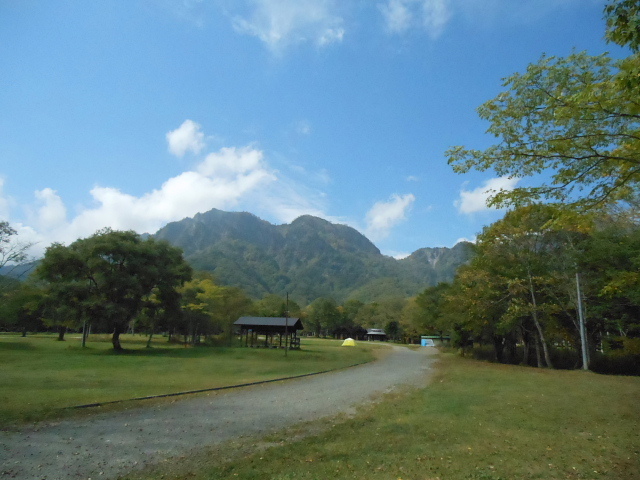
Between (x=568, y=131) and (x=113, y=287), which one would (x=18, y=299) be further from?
(x=568, y=131)

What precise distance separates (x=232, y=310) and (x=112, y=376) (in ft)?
112

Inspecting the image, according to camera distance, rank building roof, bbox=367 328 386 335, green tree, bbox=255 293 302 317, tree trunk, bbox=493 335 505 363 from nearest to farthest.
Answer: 1. tree trunk, bbox=493 335 505 363
2. green tree, bbox=255 293 302 317
3. building roof, bbox=367 328 386 335

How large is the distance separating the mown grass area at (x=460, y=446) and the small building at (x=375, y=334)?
89.3 meters

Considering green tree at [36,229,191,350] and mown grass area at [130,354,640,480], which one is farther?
green tree at [36,229,191,350]

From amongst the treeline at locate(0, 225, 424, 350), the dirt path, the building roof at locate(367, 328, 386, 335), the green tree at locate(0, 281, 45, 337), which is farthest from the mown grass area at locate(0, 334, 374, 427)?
the building roof at locate(367, 328, 386, 335)

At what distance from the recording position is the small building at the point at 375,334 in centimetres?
9838

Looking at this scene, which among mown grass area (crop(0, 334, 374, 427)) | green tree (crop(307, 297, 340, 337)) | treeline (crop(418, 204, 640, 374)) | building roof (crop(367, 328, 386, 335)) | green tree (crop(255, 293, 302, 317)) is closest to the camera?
mown grass area (crop(0, 334, 374, 427))

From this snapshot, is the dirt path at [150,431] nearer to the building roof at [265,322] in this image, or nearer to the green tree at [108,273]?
the green tree at [108,273]

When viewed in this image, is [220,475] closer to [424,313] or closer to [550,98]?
[550,98]

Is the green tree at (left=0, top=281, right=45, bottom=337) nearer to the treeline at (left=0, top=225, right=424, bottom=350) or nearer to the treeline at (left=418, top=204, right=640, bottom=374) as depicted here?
the treeline at (left=0, top=225, right=424, bottom=350)

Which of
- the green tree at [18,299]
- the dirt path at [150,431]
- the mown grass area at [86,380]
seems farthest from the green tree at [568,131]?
the green tree at [18,299]

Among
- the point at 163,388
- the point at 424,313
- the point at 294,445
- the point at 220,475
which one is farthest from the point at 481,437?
the point at 424,313

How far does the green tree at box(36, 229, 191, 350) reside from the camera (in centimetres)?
3128

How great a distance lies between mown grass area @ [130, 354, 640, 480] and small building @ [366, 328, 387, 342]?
293 ft
